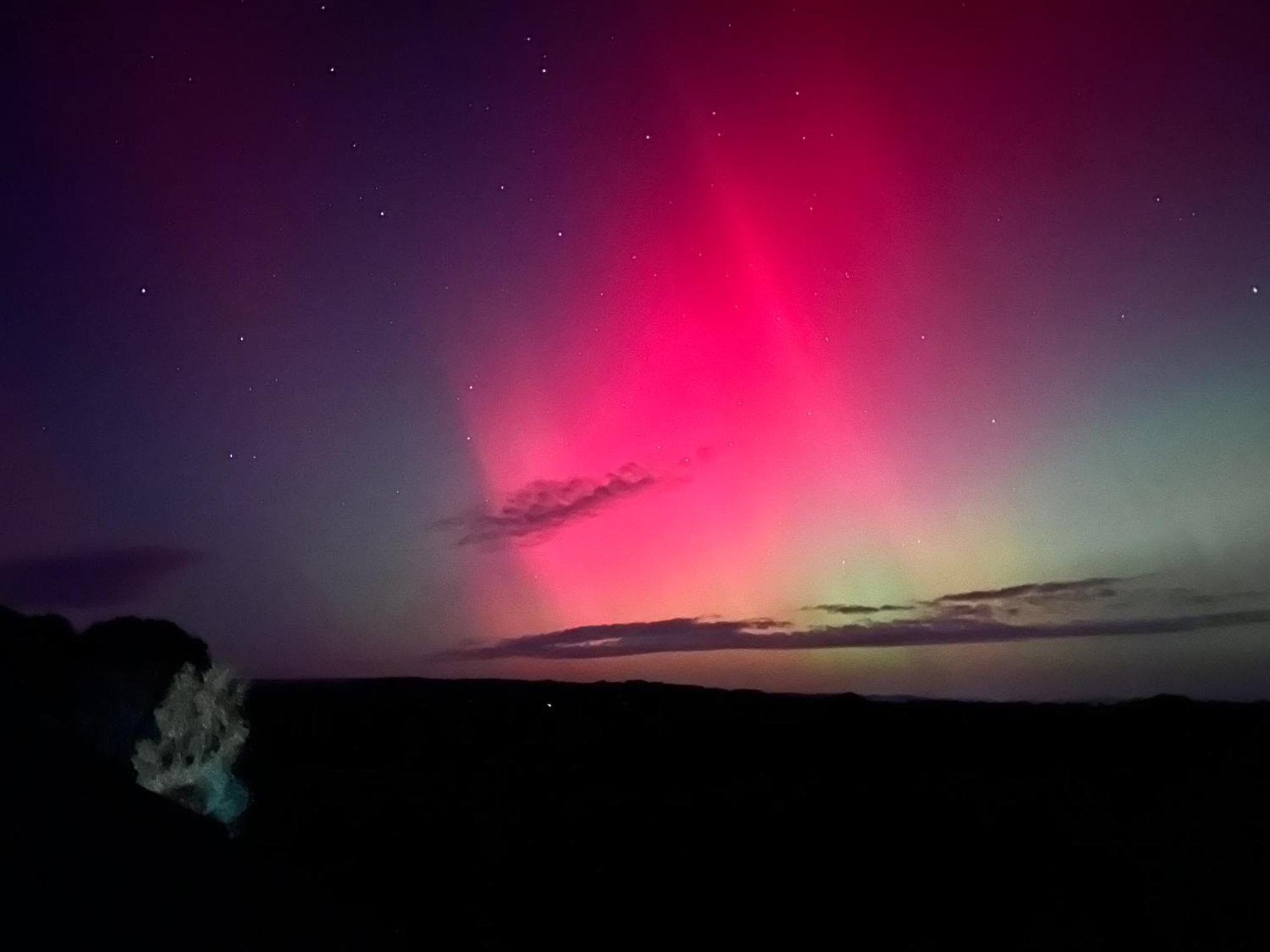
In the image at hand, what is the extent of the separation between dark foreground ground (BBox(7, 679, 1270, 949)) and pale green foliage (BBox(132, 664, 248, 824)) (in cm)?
121

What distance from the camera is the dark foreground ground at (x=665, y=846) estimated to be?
96.0 inches

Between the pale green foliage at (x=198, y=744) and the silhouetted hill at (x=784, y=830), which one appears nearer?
the pale green foliage at (x=198, y=744)

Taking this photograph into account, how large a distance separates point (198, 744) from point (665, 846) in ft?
46.8

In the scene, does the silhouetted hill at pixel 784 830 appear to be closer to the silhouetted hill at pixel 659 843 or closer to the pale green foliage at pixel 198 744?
the silhouetted hill at pixel 659 843

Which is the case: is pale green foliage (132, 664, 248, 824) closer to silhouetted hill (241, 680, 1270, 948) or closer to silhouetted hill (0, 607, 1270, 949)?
silhouetted hill (0, 607, 1270, 949)

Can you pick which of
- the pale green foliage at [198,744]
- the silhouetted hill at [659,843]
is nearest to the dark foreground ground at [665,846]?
the silhouetted hill at [659,843]

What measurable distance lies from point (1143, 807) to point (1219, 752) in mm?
14577

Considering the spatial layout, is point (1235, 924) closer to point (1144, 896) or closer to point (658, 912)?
point (1144, 896)

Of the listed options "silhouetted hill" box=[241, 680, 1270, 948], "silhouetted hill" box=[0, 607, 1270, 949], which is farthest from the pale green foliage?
"silhouetted hill" box=[241, 680, 1270, 948]

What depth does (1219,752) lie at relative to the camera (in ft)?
125

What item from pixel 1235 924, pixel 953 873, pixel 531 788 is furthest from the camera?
pixel 531 788

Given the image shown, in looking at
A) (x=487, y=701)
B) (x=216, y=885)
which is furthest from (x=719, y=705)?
(x=216, y=885)

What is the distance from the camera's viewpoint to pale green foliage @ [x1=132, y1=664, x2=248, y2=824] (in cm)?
788

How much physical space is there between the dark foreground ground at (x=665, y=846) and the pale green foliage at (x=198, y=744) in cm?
121
